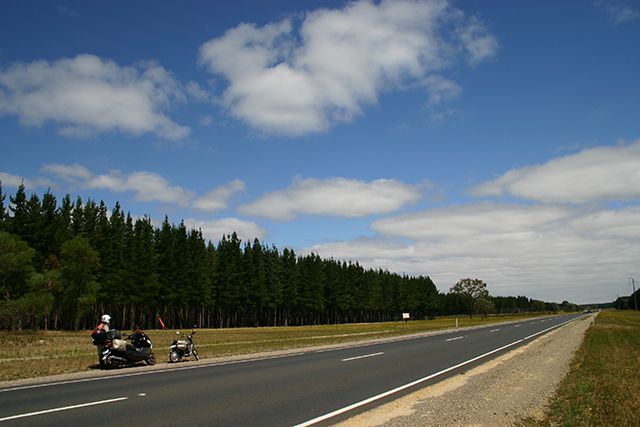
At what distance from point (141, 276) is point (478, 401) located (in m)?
68.9

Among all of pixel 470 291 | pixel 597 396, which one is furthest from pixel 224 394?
pixel 470 291

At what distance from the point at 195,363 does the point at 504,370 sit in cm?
1172

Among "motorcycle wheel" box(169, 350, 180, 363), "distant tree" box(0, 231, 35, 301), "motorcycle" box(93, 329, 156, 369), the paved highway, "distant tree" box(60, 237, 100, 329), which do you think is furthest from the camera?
"distant tree" box(60, 237, 100, 329)

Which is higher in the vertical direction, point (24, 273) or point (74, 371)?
point (24, 273)

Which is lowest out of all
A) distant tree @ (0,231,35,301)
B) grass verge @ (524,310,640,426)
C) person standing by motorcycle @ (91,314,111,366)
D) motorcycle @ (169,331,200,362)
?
grass verge @ (524,310,640,426)

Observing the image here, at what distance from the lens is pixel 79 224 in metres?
75.1

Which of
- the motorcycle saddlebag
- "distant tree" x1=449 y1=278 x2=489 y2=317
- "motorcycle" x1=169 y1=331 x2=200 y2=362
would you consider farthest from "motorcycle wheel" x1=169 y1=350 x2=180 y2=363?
"distant tree" x1=449 y1=278 x2=489 y2=317

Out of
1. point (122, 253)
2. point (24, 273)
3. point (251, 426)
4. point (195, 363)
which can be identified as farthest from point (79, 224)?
point (251, 426)

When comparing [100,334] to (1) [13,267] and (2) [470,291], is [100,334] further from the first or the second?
(2) [470,291]

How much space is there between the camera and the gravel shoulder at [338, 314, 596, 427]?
8.98m

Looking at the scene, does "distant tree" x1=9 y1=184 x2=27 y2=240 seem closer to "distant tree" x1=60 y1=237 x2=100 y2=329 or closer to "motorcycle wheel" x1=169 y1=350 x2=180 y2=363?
"distant tree" x1=60 y1=237 x2=100 y2=329

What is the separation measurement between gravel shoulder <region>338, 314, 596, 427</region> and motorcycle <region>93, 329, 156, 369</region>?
451 inches

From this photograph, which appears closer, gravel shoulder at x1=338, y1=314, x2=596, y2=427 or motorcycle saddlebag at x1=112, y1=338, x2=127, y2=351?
gravel shoulder at x1=338, y1=314, x2=596, y2=427

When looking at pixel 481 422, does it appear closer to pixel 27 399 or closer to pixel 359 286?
pixel 27 399
